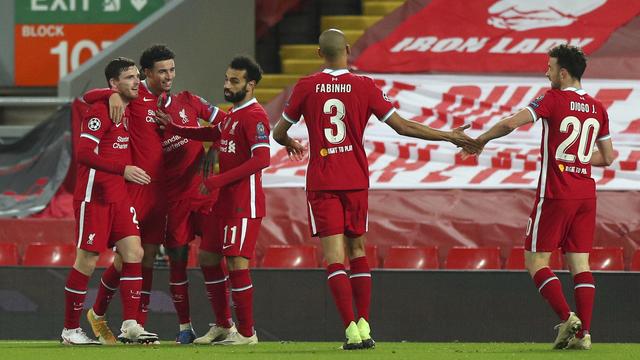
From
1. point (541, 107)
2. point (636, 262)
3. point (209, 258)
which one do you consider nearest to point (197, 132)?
point (209, 258)

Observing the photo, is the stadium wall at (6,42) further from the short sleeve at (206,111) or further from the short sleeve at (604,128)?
the short sleeve at (604,128)

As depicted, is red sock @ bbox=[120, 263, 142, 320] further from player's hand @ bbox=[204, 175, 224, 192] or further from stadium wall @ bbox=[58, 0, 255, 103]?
stadium wall @ bbox=[58, 0, 255, 103]

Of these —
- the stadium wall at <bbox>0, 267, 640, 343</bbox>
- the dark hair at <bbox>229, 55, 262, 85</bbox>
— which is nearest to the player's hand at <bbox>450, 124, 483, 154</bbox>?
the dark hair at <bbox>229, 55, 262, 85</bbox>

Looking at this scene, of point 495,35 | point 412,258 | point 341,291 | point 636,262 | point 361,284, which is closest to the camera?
point 341,291

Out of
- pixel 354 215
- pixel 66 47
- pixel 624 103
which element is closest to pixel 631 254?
pixel 624 103

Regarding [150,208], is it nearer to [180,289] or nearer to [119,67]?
[180,289]

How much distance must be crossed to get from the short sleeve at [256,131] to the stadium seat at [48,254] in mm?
3711

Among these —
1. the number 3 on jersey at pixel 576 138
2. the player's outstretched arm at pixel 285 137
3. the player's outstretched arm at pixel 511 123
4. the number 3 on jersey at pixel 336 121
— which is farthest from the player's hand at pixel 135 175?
the number 3 on jersey at pixel 576 138

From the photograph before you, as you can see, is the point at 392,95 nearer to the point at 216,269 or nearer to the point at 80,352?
the point at 216,269

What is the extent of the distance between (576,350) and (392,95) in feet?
19.1

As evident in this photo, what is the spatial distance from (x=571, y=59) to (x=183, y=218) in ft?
7.71

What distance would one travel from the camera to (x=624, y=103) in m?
12.3

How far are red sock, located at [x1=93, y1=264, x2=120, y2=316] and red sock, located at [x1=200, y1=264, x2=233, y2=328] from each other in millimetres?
511

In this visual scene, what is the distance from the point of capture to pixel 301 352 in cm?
725
